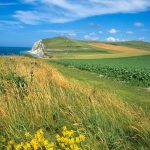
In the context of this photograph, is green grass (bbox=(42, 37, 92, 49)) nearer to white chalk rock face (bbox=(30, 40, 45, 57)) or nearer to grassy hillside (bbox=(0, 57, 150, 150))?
white chalk rock face (bbox=(30, 40, 45, 57))

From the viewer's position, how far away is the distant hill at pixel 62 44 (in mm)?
128125

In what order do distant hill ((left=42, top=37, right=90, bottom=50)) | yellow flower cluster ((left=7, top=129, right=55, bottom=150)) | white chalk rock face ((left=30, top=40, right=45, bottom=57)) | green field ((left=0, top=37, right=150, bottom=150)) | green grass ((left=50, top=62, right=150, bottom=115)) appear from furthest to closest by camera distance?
distant hill ((left=42, top=37, right=90, bottom=50))
white chalk rock face ((left=30, top=40, right=45, bottom=57))
green grass ((left=50, top=62, right=150, bottom=115))
green field ((left=0, top=37, right=150, bottom=150))
yellow flower cluster ((left=7, top=129, right=55, bottom=150))

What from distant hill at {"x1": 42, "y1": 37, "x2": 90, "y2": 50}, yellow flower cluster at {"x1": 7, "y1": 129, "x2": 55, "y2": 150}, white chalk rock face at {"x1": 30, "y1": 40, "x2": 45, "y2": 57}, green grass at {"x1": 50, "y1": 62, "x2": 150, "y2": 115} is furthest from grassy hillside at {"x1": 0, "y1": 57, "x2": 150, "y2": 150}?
distant hill at {"x1": 42, "y1": 37, "x2": 90, "y2": 50}

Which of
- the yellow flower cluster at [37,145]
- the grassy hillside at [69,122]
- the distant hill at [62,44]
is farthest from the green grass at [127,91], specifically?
the distant hill at [62,44]

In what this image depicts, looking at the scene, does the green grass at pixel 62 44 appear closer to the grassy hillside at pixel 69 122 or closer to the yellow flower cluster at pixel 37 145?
the grassy hillside at pixel 69 122

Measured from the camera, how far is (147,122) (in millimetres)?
7398

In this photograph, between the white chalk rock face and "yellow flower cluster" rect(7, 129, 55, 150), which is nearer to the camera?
"yellow flower cluster" rect(7, 129, 55, 150)

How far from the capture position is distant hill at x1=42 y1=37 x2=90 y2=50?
12812cm

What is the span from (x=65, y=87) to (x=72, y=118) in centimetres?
351

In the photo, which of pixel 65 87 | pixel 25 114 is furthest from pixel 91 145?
pixel 65 87

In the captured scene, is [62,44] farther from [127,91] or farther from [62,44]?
[127,91]

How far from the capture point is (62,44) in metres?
135

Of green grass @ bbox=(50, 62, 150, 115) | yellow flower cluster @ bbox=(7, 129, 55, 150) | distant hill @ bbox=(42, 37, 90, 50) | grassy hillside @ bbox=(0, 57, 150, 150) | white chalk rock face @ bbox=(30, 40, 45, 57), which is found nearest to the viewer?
yellow flower cluster @ bbox=(7, 129, 55, 150)

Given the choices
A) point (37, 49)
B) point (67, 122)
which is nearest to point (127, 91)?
point (67, 122)
